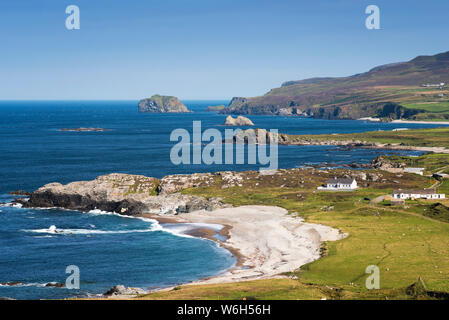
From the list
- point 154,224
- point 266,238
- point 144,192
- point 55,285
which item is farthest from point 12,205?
point 266,238

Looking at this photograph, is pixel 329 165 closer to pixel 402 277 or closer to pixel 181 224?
pixel 181 224

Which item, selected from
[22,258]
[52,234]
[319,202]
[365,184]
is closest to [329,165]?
[365,184]

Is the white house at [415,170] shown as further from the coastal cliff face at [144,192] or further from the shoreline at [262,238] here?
the shoreline at [262,238]

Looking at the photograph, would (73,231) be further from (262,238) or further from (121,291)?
(121,291)

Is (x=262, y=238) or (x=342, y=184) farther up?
(x=342, y=184)

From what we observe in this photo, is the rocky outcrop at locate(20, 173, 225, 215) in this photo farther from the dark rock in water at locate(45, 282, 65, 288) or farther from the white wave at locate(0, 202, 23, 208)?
the dark rock in water at locate(45, 282, 65, 288)

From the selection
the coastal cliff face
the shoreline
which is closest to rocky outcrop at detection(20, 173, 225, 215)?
the coastal cliff face
